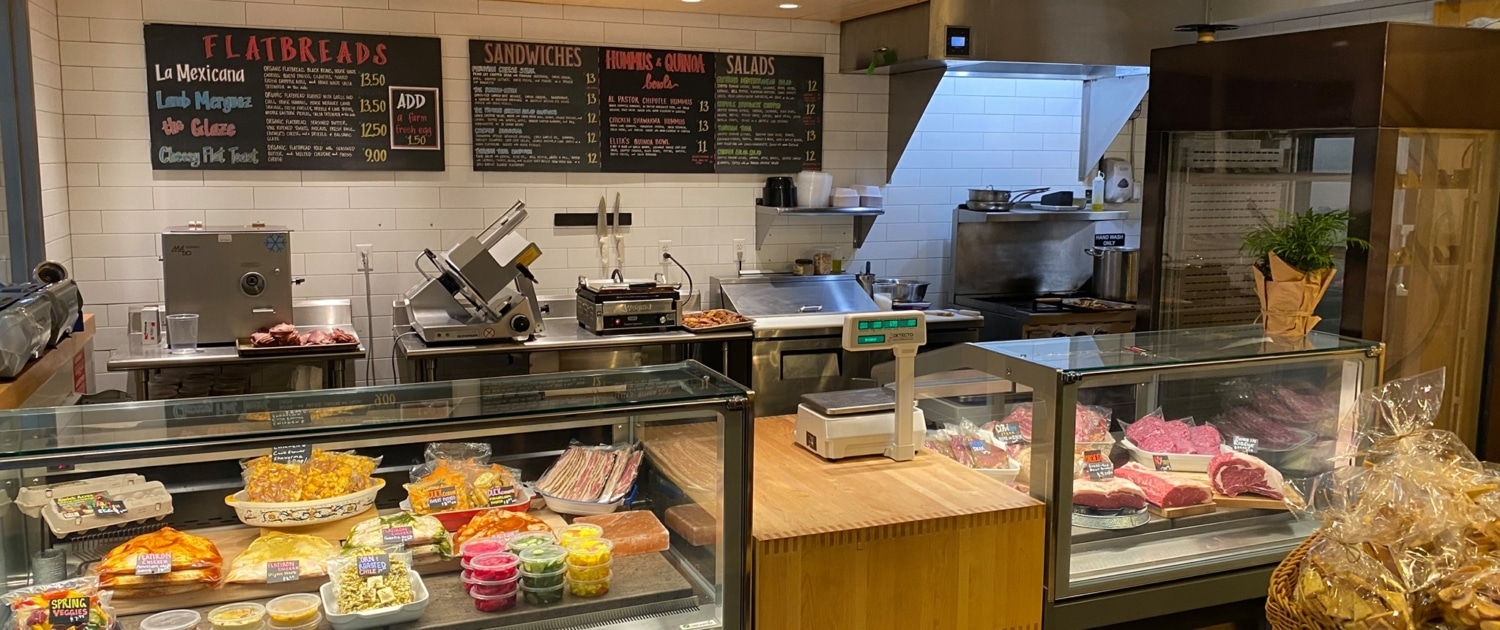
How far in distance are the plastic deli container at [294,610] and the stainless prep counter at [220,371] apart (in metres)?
2.66

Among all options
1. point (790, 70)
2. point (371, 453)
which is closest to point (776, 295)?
point (790, 70)

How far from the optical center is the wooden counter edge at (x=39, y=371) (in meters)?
2.94

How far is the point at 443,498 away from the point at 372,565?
0.37 metres

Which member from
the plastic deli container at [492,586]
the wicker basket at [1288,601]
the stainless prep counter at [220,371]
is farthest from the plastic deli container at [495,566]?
the stainless prep counter at [220,371]

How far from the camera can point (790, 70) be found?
636 centimetres

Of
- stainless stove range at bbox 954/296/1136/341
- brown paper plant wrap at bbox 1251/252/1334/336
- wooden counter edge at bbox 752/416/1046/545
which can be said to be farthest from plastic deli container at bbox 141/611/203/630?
stainless stove range at bbox 954/296/1136/341

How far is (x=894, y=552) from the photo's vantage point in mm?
2400

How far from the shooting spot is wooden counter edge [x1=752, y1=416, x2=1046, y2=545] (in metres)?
2.35

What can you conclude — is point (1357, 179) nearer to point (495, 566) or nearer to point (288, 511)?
point (495, 566)

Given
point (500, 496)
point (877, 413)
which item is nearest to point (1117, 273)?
point (877, 413)

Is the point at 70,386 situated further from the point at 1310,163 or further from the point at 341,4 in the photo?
the point at 1310,163

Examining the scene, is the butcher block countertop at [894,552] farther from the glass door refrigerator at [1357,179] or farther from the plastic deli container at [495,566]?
the glass door refrigerator at [1357,179]

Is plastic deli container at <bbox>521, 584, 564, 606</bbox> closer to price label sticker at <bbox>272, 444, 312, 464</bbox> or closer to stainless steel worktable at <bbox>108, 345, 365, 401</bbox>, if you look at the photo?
price label sticker at <bbox>272, 444, 312, 464</bbox>

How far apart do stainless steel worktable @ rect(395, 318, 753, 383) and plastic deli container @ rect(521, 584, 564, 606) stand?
2.97m
